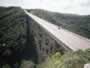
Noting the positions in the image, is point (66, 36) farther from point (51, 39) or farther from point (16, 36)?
point (16, 36)

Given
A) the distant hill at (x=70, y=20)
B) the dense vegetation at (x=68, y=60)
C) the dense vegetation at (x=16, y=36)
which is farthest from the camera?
the distant hill at (x=70, y=20)

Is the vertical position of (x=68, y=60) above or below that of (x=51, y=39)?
below

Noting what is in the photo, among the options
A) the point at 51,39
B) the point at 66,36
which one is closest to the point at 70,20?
the point at 66,36

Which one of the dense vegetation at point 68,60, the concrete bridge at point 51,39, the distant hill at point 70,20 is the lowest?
the dense vegetation at point 68,60

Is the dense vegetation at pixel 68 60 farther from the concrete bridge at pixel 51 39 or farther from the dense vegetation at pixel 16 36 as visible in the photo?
the dense vegetation at pixel 16 36

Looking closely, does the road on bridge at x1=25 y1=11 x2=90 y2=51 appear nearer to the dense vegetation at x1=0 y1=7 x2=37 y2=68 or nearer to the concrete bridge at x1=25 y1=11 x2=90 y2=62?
the concrete bridge at x1=25 y1=11 x2=90 y2=62

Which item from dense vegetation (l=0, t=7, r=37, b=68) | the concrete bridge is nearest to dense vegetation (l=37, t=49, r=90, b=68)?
the concrete bridge

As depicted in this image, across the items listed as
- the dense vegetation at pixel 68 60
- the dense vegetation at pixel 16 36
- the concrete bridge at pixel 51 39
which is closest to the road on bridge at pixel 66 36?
the concrete bridge at pixel 51 39
